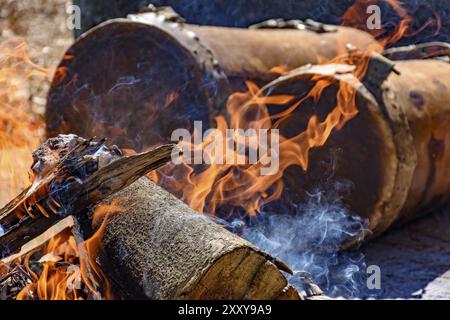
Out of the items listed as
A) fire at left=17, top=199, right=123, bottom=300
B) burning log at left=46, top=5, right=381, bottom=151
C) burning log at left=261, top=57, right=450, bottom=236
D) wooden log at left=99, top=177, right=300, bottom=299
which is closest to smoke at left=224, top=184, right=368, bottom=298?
burning log at left=261, top=57, right=450, bottom=236

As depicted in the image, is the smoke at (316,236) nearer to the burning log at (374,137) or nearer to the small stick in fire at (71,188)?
the burning log at (374,137)

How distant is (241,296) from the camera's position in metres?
2.42

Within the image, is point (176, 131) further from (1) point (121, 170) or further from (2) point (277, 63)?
(1) point (121, 170)

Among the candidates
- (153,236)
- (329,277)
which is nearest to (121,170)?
(153,236)

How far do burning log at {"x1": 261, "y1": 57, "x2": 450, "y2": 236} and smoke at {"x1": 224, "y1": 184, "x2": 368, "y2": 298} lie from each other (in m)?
0.09

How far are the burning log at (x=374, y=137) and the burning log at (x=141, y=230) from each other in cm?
212

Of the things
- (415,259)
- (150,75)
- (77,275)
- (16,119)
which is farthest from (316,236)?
(16,119)

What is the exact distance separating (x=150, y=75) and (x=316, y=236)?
1572 mm

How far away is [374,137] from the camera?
4.50 meters

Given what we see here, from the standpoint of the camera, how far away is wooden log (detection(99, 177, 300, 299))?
2264mm

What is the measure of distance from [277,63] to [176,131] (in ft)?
3.91

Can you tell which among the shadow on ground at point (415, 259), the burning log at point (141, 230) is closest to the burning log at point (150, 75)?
the shadow on ground at point (415, 259)

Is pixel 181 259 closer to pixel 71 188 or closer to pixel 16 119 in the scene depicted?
pixel 71 188
